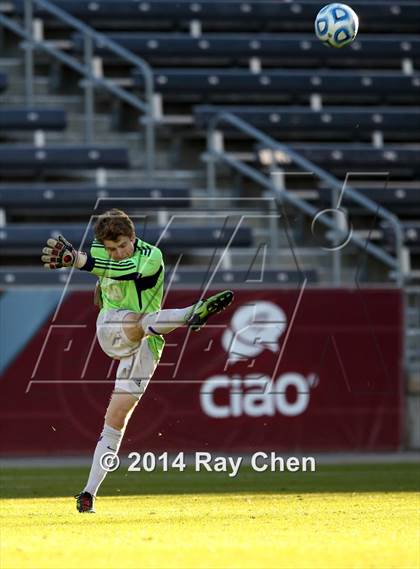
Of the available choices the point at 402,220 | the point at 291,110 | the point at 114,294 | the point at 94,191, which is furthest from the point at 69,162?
the point at 114,294

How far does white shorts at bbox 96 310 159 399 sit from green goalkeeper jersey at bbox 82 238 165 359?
0.21ft

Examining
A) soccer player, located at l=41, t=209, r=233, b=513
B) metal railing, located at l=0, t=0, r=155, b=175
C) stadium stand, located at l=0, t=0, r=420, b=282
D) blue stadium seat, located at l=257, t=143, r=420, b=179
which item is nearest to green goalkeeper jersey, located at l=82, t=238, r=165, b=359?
soccer player, located at l=41, t=209, r=233, b=513

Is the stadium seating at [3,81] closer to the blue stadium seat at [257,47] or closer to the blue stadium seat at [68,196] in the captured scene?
the blue stadium seat at [257,47]

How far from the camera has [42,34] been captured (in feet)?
72.9

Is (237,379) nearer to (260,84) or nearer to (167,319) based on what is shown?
(260,84)

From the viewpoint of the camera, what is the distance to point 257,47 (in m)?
22.3

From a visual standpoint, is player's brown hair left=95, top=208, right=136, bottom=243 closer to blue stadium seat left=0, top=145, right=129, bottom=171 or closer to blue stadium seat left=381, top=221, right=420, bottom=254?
blue stadium seat left=381, top=221, right=420, bottom=254

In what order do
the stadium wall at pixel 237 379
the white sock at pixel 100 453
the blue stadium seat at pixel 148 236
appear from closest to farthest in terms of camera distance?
1. the white sock at pixel 100 453
2. the stadium wall at pixel 237 379
3. the blue stadium seat at pixel 148 236

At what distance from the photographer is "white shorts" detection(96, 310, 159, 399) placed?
9.82 metres

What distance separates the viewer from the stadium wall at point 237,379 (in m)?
16.5

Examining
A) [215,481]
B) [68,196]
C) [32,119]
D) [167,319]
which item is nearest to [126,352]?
[167,319]

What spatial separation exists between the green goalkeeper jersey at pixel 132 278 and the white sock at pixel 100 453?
2.25 feet

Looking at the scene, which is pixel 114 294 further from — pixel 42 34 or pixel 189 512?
pixel 42 34

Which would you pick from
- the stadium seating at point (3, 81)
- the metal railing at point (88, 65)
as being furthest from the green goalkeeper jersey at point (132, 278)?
the stadium seating at point (3, 81)
